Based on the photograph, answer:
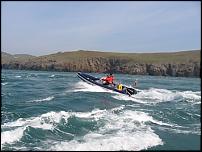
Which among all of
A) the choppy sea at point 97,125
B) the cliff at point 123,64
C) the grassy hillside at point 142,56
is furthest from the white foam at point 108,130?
the grassy hillside at point 142,56

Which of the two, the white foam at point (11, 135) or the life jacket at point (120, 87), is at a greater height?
the life jacket at point (120, 87)

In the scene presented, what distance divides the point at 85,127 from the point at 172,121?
634 cm

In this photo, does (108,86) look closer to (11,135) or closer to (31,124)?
(31,124)

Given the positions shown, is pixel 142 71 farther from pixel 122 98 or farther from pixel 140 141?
pixel 140 141

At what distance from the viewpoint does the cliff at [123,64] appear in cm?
13144

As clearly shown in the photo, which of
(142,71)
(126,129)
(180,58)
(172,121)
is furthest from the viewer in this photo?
(180,58)

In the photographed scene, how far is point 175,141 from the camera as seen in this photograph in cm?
1997

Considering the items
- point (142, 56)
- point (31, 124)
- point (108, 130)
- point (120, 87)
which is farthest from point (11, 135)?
point (142, 56)

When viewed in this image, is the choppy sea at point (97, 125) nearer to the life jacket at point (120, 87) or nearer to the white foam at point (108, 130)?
the white foam at point (108, 130)

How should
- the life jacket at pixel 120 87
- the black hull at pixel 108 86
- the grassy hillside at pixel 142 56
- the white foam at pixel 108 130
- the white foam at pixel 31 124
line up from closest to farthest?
the white foam at pixel 108 130, the white foam at pixel 31 124, the black hull at pixel 108 86, the life jacket at pixel 120 87, the grassy hillside at pixel 142 56

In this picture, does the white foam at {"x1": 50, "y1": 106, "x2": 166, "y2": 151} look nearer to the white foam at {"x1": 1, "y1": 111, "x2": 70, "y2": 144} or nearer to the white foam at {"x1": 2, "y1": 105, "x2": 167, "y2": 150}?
the white foam at {"x1": 2, "y1": 105, "x2": 167, "y2": 150}

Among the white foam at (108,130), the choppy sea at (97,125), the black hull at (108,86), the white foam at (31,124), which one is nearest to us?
the white foam at (108,130)

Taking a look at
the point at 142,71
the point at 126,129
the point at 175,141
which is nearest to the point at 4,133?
the point at 126,129

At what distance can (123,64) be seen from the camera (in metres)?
145
